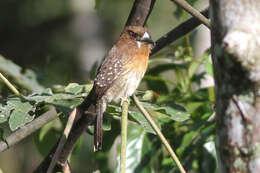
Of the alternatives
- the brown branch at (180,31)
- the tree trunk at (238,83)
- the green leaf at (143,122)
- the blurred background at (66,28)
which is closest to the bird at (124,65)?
the brown branch at (180,31)

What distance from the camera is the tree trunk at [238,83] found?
1262mm

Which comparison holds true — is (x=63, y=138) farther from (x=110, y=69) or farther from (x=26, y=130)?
(x=110, y=69)

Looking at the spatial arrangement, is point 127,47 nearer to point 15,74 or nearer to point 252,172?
point 15,74

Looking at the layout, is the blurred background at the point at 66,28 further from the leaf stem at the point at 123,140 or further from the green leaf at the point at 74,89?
the leaf stem at the point at 123,140

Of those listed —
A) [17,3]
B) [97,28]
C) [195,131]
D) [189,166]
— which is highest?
[17,3]

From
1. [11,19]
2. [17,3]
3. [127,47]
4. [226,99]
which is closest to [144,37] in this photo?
[127,47]

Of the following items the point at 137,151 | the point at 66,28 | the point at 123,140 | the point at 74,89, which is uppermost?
the point at 66,28

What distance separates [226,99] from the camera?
1.36 m

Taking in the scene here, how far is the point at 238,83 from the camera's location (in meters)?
1.31

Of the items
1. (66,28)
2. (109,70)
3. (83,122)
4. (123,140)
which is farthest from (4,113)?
(66,28)

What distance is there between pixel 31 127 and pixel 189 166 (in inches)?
34.0

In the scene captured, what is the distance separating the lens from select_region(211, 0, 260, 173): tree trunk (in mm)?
1262

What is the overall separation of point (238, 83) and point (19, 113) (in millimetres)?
818

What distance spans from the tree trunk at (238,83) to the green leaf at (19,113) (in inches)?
27.8
